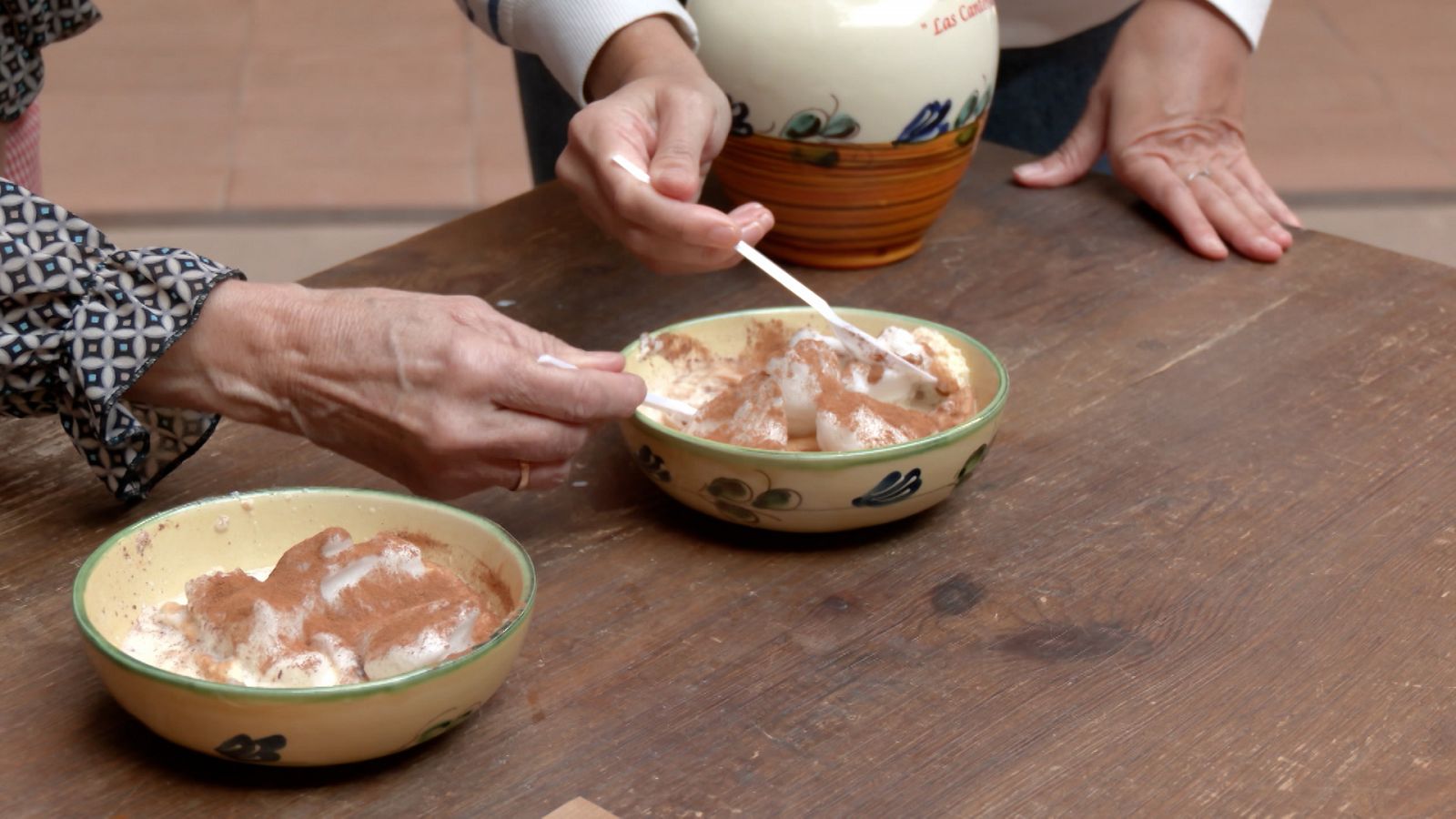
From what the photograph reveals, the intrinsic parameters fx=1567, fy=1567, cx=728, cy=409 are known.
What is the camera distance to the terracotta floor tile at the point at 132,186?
2967 millimetres

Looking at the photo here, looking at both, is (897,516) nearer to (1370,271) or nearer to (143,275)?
(143,275)

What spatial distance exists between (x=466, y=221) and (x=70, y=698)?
2.29ft

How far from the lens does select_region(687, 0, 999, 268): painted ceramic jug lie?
1.24 meters

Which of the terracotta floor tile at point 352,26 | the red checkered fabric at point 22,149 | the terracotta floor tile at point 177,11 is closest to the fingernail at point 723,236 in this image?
the red checkered fabric at point 22,149

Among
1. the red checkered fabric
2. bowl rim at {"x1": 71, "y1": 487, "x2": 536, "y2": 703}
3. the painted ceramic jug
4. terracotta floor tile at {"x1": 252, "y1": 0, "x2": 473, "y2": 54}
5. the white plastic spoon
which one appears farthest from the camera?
terracotta floor tile at {"x1": 252, "y1": 0, "x2": 473, "y2": 54}

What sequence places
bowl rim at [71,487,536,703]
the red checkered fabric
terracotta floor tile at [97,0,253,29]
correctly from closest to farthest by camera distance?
bowl rim at [71,487,536,703]
the red checkered fabric
terracotta floor tile at [97,0,253,29]

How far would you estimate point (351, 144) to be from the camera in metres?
3.29

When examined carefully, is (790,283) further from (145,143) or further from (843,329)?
(145,143)

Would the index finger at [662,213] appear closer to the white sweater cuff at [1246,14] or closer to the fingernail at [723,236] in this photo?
the fingernail at [723,236]

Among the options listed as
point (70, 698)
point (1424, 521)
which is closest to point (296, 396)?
point (70, 698)

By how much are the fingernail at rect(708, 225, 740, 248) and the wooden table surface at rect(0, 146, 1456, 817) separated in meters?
0.15

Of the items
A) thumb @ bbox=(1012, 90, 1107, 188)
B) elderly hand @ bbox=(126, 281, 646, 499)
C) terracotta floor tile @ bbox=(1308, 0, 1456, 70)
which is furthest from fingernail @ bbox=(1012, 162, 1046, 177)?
terracotta floor tile @ bbox=(1308, 0, 1456, 70)

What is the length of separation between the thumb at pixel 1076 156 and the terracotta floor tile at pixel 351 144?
6.27 feet

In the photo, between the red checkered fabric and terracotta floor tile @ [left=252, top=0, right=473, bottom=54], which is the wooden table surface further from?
terracotta floor tile @ [left=252, top=0, right=473, bottom=54]
